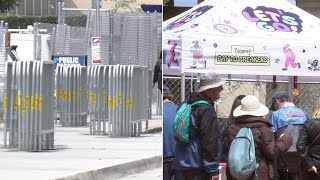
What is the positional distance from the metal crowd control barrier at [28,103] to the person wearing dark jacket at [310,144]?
5387mm

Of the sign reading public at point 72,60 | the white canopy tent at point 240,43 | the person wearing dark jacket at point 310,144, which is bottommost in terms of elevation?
the person wearing dark jacket at point 310,144

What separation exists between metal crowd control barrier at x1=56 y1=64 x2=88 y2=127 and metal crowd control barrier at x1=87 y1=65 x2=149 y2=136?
1144 millimetres

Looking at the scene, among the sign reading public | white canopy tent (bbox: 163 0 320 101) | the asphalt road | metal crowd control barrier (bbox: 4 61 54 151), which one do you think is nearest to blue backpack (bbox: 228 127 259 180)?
white canopy tent (bbox: 163 0 320 101)

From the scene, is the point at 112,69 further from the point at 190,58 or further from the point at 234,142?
the point at 234,142

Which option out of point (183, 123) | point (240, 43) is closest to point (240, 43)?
point (240, 43)

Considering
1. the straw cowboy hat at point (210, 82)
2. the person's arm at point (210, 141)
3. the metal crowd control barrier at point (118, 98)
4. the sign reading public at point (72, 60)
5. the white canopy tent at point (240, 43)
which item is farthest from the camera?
the sign reading public at point (72, 60)

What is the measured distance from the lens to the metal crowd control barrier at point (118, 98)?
54.7 feet

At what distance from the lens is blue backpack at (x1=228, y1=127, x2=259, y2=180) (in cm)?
771

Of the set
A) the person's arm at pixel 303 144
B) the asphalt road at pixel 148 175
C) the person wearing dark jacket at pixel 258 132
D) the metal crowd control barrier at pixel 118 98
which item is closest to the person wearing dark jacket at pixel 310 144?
the person's arm at pixel 303 144

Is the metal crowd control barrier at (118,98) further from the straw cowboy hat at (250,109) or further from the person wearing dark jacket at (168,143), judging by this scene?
the straw cowboy hat at (250,109)

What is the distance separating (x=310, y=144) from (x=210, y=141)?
8.97ft

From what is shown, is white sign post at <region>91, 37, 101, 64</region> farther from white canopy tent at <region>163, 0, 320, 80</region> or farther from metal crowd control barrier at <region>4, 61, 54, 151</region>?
white canopy tent at <region>163, 0, 320, 80</region>

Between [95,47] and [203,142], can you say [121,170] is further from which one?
[95,47]

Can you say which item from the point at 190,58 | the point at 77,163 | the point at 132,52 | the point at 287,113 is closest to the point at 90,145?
the point at 77,163
